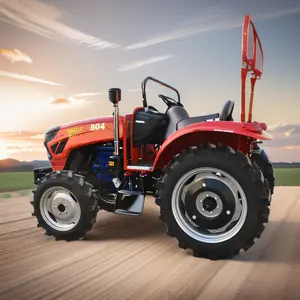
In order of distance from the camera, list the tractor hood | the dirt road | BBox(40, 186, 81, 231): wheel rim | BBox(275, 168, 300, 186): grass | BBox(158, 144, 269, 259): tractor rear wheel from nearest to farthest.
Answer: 1. the dirt road
2. BBox(158, 144, 269, 259): tractor rear wheel
3. BBox(40, 186, 81, 231): wheel rim
4. the tractor hood
5. BBox(275, 168, 300, 186): grass

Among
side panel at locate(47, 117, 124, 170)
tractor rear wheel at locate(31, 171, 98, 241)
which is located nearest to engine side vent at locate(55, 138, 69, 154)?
side panel at locate(47, 117, 124, 170)

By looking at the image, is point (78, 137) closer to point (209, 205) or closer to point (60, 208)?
point (60, 208)

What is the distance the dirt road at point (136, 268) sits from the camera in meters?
1.64

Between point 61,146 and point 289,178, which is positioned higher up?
point 61,146

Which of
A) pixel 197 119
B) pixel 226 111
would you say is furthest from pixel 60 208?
pixel 226 111

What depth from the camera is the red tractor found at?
79.4 inches

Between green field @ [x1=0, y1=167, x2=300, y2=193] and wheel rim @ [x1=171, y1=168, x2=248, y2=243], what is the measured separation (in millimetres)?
2486

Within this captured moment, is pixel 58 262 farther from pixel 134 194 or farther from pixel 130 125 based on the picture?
pixel 130 125

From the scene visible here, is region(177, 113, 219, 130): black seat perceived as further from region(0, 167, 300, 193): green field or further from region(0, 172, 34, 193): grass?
region(0, 172, 34, 193): grass

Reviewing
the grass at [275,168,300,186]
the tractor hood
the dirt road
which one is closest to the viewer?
the dirt road

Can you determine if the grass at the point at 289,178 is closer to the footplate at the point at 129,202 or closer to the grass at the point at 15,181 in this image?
the footplate at the point at 129,202

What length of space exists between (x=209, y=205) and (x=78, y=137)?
3.45ft

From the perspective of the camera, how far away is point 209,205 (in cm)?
210

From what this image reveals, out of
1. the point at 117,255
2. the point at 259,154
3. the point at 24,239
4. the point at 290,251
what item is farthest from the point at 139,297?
the point at 259,154
